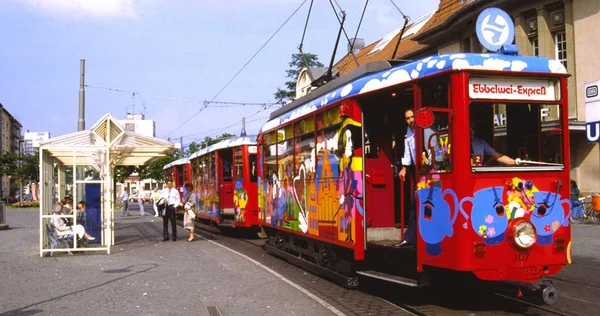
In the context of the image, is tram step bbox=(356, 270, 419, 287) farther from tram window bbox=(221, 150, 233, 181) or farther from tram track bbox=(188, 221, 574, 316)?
tram window bbox=(221, 150, 233, 181)

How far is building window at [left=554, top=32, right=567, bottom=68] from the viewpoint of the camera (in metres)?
24.9

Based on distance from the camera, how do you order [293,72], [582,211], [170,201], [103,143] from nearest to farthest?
[103,143] → [170,201] → [582,211] → [293,72]

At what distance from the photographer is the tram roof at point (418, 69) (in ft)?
24.6

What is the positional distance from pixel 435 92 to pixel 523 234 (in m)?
1.88

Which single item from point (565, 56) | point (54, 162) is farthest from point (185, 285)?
point (565, 56)

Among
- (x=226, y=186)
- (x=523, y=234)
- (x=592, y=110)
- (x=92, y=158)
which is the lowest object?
(x=523, y=234)

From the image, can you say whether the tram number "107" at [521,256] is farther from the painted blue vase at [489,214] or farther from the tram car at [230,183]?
the tram car at [230,183]

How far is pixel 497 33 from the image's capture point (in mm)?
8586

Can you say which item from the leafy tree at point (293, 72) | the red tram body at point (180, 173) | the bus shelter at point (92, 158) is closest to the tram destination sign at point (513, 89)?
the bus shelter at point (92, 158)

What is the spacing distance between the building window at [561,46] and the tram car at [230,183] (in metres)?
12.8

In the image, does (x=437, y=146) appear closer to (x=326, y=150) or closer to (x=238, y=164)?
(x=326, y=150)

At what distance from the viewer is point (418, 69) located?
26.0ft

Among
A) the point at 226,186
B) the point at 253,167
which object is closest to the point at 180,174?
the point at 226,186

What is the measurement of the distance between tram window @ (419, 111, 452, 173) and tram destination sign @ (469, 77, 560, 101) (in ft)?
1.45
